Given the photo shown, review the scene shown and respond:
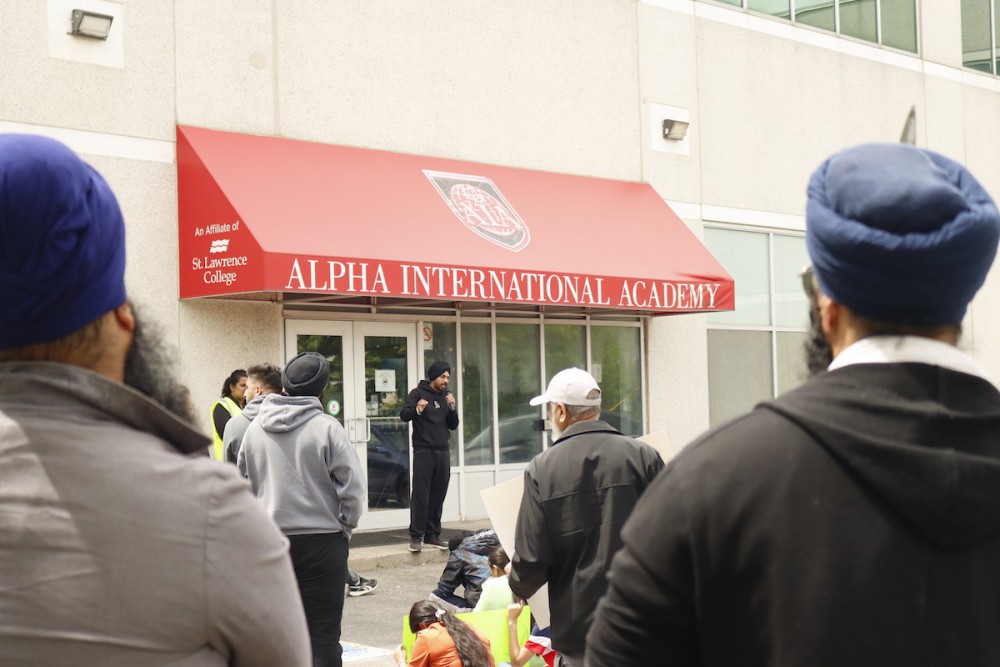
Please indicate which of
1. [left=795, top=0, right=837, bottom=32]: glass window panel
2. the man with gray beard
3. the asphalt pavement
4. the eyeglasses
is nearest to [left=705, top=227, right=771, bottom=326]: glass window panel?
[left=795, top=0, right=837, bottom=32]: glass window panel

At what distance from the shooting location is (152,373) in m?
1.83

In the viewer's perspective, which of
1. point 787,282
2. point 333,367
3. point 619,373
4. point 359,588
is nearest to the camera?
point 359,588

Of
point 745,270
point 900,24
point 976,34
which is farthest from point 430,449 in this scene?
point 976,34

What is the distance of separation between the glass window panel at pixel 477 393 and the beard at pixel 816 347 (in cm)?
1211

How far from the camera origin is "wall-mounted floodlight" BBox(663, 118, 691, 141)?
16047mm

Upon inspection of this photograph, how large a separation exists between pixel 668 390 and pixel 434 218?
15.9 ft

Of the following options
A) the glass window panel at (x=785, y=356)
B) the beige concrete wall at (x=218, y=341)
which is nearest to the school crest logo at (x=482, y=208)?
the beige concrete wall at (x=218, y=341)

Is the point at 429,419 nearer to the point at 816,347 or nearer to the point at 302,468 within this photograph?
the point at 302,468

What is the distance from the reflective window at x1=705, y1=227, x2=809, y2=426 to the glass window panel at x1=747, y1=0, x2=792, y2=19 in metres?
3.23

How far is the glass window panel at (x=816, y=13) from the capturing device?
711 inches

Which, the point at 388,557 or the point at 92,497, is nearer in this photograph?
the point at 92,497

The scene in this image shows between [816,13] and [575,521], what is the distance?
1544 centimetres

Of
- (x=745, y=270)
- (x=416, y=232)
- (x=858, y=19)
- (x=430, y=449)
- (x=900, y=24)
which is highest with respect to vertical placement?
(x=900, y=24)

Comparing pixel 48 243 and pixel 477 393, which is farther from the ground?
pixel 48 243
